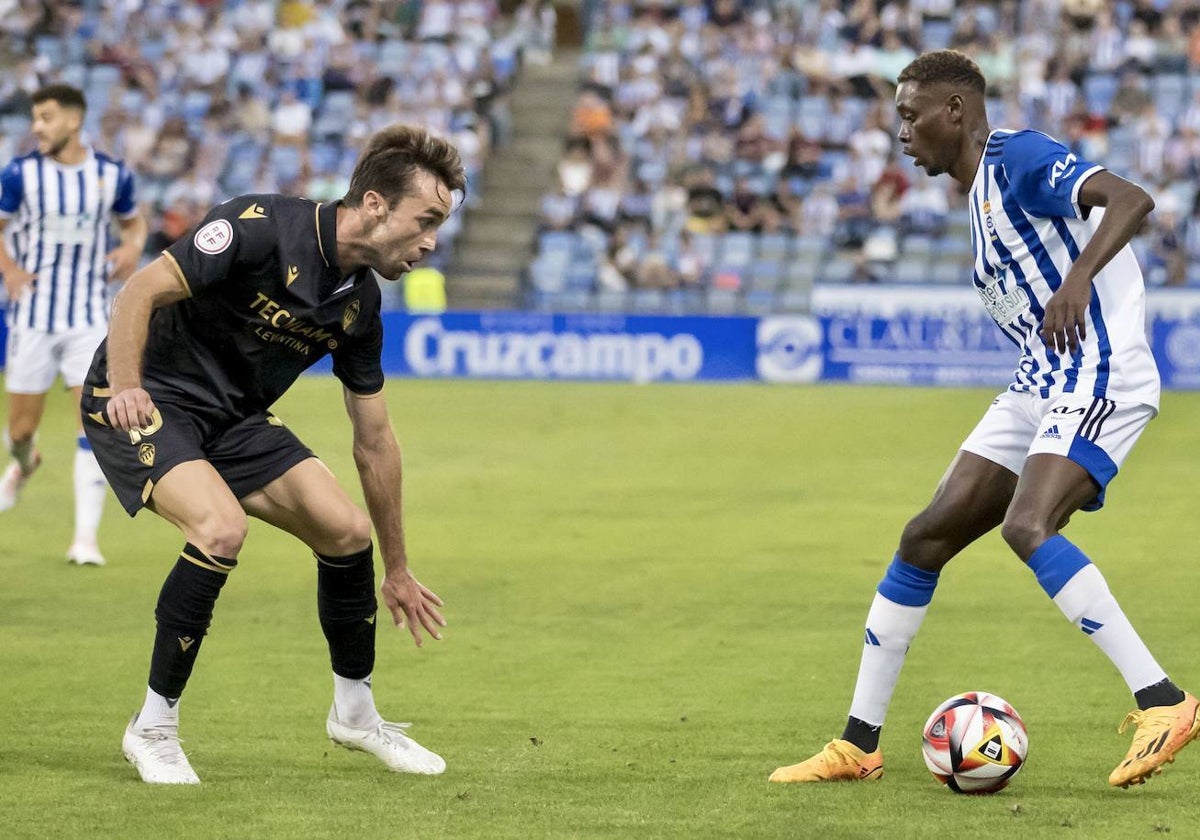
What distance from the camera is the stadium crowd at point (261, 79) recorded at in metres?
26.7

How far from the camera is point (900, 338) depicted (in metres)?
21.3

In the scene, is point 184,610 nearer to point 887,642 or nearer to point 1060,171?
point 887,642

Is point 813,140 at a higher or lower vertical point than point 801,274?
higher

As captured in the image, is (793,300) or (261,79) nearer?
(793,300)

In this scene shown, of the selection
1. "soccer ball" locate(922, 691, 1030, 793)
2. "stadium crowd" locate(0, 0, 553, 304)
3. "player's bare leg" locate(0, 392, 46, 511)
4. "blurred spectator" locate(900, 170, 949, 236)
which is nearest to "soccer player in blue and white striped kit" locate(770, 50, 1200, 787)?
"soccer ball" locate(922, 691, 1030, 793)

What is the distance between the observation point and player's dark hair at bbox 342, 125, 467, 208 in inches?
214

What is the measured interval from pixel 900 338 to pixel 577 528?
10.3 meters

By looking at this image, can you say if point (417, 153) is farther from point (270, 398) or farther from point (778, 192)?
point (778, 192)

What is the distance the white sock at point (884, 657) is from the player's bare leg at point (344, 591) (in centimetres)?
141

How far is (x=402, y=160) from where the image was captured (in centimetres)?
543

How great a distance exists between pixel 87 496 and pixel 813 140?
16.8 m

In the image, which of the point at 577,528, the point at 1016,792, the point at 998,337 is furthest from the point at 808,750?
the point at 998,337

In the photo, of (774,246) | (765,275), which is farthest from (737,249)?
(765,275)

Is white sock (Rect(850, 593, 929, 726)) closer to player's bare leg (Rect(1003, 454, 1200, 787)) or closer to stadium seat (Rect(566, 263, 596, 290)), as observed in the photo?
player's bare leg (Rect(1003, 454, 1200, 787))
